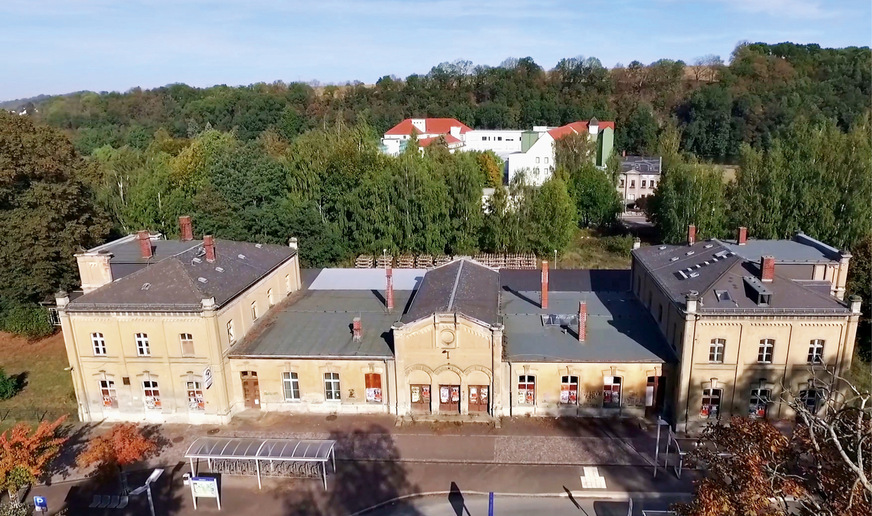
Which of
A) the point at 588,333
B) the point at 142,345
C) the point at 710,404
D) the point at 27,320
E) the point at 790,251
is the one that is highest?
the point at 790,251

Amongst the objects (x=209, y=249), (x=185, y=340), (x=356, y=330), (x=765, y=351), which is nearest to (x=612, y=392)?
(x=765, y=351)

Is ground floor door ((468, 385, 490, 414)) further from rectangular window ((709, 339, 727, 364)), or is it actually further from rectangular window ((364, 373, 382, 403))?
rectangular window ((709, 339, 727, 364))

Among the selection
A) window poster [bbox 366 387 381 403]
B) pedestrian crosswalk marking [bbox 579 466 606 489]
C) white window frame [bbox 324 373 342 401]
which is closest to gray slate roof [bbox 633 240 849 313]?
pedestrian crosswalk marking [bbox 579 466 606 489]

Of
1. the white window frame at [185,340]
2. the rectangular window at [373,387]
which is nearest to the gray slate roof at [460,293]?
the rectangular window at [373,387]

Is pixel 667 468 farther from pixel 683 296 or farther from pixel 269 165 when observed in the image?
pixel 269 165

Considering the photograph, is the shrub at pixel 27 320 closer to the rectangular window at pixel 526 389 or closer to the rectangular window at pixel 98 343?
the rectangular window at pixel 98 343

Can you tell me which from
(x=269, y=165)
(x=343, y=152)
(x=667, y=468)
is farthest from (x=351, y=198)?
(x=667, y=468)

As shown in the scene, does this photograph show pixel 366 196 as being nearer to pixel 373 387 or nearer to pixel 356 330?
pixel 356 330
